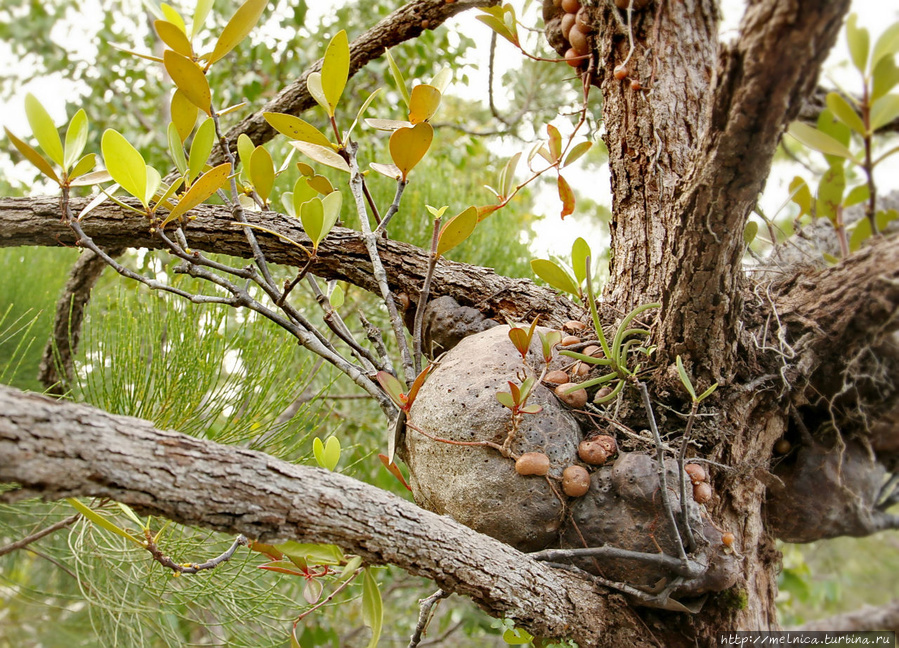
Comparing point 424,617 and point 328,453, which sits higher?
point 328,453

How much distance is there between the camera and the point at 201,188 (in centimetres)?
61

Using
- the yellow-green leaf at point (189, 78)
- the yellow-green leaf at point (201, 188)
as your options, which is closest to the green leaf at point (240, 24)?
the yellow-green leaf at point (189, 78)

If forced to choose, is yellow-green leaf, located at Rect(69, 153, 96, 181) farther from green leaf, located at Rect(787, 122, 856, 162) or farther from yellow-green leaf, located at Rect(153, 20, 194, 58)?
green leaf, located at Rect(787, 122, 856, 162)

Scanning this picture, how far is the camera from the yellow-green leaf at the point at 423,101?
0.66 m

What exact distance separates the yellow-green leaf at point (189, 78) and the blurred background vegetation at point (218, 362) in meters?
0.32

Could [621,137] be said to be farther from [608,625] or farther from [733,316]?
[608,625]

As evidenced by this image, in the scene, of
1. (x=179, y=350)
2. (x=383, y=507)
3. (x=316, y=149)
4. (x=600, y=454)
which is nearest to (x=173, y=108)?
(x=316, y=149)

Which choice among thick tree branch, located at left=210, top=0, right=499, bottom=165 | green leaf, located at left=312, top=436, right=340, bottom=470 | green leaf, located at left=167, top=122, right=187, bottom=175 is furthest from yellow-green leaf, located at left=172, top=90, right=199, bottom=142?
green leaf, located at left=312, top=436, right=340, bottom=470

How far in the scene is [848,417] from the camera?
66cm

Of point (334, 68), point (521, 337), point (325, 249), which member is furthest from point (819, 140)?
point (325, 249)

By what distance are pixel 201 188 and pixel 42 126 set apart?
158 mm

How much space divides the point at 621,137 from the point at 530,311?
262mm

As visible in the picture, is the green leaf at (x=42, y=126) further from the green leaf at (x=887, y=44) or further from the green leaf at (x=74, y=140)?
the green leaf at (x=887, y=44)

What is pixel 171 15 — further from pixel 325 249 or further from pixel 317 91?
pixel 325 249
